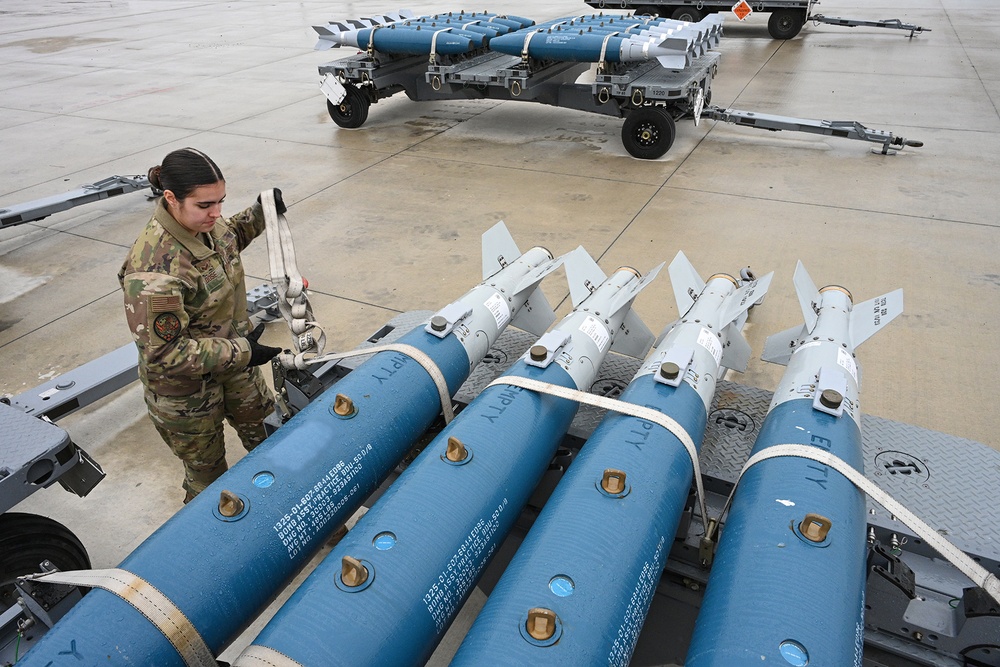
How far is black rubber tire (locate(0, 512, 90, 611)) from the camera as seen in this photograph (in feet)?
7.77

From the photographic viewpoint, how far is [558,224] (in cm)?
605

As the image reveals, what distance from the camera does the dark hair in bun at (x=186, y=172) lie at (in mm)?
2322

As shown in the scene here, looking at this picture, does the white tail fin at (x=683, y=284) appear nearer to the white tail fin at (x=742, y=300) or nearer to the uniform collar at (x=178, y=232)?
the white tail fin at (x=742, y=300)

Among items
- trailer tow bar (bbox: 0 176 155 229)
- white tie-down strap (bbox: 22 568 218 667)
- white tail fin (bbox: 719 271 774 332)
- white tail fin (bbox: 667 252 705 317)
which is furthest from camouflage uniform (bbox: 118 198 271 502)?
trailer tow bar (bbox: 0 176 155 229)

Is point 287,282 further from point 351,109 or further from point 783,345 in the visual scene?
point 351,109

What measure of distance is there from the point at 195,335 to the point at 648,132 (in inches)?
237

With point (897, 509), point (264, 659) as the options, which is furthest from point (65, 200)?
point (897, 509)

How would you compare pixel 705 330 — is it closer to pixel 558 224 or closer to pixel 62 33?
pixel 558 224

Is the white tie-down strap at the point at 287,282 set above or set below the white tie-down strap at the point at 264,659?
above

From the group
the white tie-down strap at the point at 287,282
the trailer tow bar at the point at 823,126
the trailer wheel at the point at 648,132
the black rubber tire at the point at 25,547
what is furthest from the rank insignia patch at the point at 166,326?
the trailer tow bar at the point at 823,126

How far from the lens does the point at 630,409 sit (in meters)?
2.25

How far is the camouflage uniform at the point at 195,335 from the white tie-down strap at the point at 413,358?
19 centimetres

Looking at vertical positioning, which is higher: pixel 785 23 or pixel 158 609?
pixel 785 23

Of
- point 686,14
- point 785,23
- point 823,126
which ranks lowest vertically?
point 823,126
